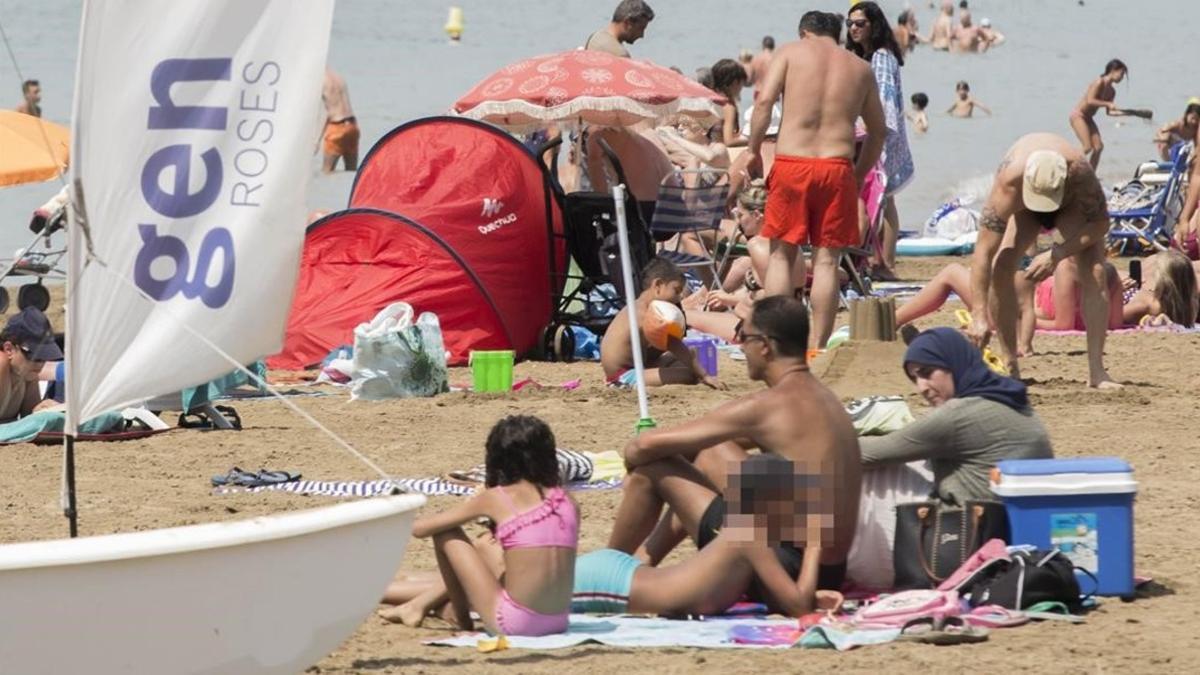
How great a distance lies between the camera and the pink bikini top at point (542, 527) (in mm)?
5684

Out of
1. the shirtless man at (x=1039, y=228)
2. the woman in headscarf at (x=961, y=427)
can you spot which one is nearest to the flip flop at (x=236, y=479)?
the woman in headscarf at (x=961, y=427)

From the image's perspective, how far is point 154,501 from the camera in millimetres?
7852

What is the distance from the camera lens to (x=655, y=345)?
10031 mm

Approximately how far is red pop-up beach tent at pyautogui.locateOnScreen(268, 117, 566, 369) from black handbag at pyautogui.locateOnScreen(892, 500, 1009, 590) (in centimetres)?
579

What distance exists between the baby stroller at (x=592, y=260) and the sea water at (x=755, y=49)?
8469mm

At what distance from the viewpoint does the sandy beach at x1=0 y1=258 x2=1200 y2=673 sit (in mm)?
5496

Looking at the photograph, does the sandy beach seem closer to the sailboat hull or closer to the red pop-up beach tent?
the sailboat hull

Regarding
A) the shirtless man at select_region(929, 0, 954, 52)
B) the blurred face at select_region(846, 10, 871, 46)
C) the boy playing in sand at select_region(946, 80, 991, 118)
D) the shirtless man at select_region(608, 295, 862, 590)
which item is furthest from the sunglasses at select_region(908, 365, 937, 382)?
the shirtless man at select_region(929, 0, 954, 52)

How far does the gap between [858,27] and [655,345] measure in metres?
3.11

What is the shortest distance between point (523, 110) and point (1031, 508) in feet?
24.2

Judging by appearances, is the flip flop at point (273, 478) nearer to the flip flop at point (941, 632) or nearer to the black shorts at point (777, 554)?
the black shorts at point (777, 554)

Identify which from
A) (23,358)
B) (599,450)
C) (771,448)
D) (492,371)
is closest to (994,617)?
(771,448)

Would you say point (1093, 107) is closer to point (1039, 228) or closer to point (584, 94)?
point (584, 94)

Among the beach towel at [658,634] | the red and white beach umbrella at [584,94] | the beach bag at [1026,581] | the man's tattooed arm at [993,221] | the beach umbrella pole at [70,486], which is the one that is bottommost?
the beach towel at [658,634]
